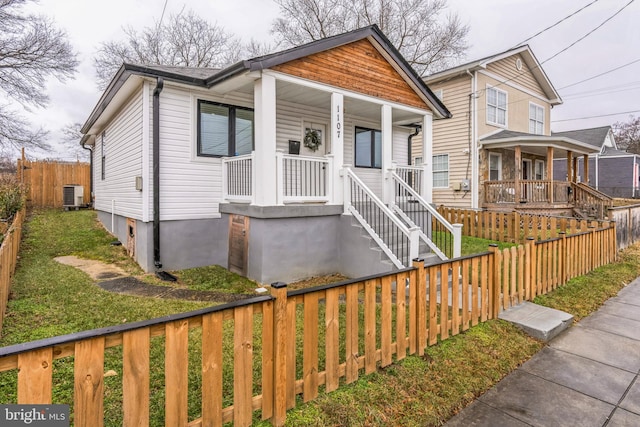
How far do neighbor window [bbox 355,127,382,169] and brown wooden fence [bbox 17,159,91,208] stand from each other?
15.3 meters

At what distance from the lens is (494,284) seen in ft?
15.5

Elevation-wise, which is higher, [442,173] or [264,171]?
[442,173]

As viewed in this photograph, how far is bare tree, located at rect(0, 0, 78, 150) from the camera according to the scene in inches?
643

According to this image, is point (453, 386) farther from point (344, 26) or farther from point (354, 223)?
point (344, 26)

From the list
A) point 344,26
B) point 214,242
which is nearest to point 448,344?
point 214,242

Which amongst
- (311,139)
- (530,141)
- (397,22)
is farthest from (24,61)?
(530,141)

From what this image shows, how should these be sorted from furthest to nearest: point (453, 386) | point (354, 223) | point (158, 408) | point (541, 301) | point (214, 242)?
point (214, 242) → point (354, 223) → point (541, 301) → point (453, 386) → point (158, 408)

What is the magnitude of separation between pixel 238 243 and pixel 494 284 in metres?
5.02

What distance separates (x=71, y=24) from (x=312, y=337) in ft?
73.5

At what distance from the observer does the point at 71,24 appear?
17.7 meters

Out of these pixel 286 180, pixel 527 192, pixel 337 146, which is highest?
pixel 337 146

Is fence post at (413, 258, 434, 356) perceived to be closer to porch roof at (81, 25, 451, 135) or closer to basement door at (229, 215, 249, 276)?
basement door at (229, 215, 249, 276)

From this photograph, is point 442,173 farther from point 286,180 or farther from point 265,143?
point 265,143

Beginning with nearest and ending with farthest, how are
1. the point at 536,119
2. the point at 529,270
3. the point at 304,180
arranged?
1. the point at 529,270
2. the point at 304,180
3. the point at 536,119
